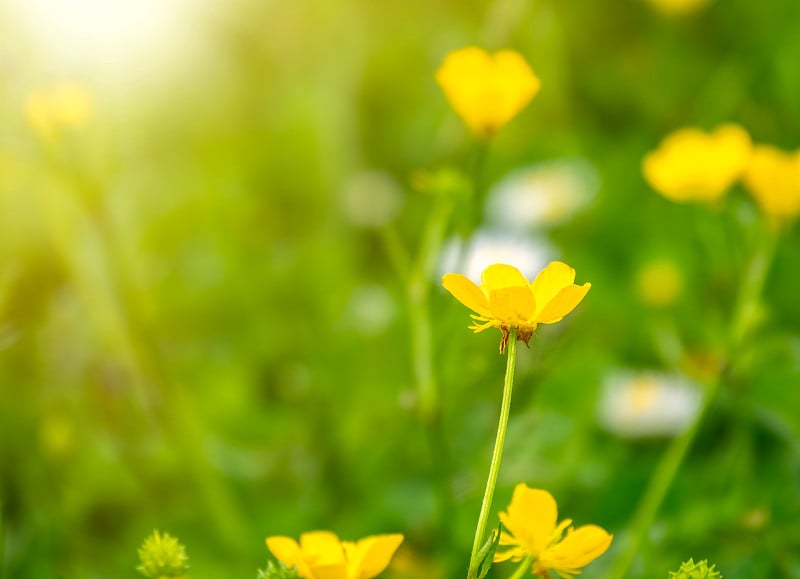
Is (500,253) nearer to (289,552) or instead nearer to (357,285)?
(357,285)

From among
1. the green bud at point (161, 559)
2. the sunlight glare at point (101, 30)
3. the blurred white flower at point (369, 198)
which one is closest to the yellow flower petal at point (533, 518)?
the green bud at point (161, 559)

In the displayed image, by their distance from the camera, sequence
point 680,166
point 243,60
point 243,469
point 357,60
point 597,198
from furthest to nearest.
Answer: point 243,60
point 357,60
point 597,198
point 243,469
point 680,166

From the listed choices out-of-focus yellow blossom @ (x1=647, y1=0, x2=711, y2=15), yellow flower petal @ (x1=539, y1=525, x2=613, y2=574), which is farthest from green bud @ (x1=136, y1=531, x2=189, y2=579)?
out-of-focus yellow blossom @ (x1=647, y1=0, x2=711, y2=15)

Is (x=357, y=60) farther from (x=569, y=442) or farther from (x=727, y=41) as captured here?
(x=569, y=442)

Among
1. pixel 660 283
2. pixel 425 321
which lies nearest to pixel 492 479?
pixel 425 321

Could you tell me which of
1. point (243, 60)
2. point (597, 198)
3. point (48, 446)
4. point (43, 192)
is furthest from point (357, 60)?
point (48, 446)

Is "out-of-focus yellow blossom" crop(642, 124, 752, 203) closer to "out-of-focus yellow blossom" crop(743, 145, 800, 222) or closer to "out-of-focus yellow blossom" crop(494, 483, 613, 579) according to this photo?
"out-of-focus yellow blossom" crop(743, 145, 800, 222)

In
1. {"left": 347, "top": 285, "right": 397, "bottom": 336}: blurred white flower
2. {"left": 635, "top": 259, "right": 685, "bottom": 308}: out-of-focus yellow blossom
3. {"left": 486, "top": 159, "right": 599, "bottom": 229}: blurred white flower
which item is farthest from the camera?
{"left": 486, "top": 159, "right": 599, "bottom": 229}: blurred white flower
